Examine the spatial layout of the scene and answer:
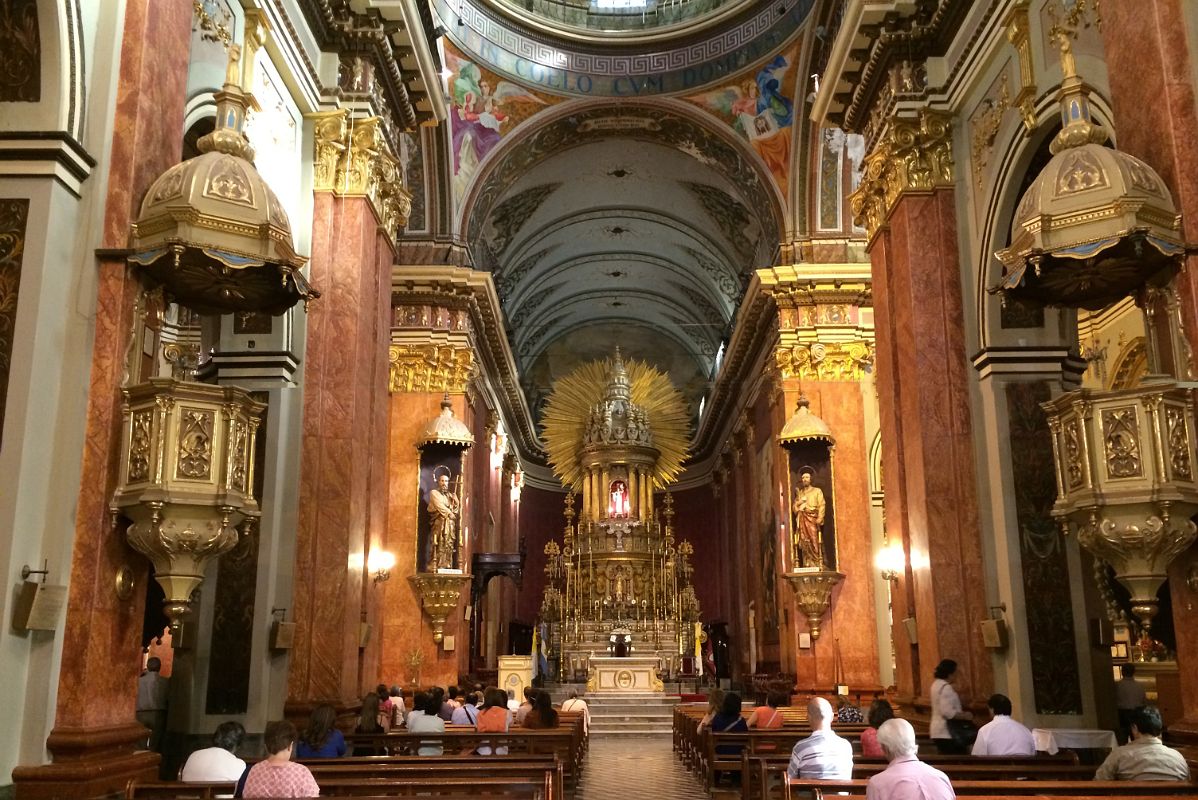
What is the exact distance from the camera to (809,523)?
15.5 m

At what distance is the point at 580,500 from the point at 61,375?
25634 mm

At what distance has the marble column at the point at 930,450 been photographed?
870 centimetres

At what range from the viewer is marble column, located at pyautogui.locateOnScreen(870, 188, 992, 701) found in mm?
8703

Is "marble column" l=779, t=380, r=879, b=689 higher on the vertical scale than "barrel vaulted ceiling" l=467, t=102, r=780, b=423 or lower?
lower

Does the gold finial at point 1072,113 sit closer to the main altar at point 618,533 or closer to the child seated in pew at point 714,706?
the child seated in pew at point 714,706

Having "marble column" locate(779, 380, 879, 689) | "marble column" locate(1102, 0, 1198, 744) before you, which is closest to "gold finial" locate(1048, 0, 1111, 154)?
"marble column" locate(1102, 0, 1198, 744)

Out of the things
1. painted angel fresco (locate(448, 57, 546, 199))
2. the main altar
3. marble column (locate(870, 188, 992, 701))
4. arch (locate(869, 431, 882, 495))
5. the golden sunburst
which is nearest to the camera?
marble column (locate(870, 188, 992, 701))

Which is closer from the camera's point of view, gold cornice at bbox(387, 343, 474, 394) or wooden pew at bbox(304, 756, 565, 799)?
wooden pew at bbox(304, 756, 565, 799)

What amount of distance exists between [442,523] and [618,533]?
36.6ft

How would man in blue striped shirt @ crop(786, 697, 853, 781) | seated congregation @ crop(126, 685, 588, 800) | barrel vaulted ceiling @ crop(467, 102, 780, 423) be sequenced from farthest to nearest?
barrel vaulted ceiling @ crop(467, 102, 780, 423), man in blue striped shirt @ crop(786, 697, 853, 781), seated congregation @ crop(126, 685, 588, 800)

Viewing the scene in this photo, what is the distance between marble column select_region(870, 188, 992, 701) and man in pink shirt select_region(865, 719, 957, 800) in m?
4.94

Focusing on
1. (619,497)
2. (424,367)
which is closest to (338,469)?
(424,367)

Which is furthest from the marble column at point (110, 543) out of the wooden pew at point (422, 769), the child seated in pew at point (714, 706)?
the child seated in pew at point (714, 706)

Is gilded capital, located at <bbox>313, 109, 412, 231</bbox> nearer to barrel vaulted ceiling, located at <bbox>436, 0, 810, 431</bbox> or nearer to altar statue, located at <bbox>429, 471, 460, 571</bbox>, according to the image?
altar statue, located at <bbox>429, 471, 460, 571</bbox>
